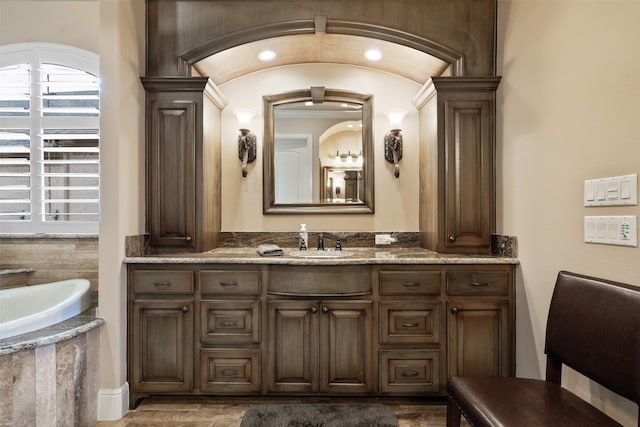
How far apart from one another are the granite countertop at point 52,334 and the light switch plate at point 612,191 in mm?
2679

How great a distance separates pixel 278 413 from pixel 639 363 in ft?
5.77

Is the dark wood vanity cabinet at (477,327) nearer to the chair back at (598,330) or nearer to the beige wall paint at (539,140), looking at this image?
the beige wall paint at (539,140)

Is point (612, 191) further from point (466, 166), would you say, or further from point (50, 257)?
point (50, 257)

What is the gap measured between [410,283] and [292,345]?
0.83 meters

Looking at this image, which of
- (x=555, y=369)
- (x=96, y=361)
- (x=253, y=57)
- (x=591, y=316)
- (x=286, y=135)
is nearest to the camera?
(x=591, y=316)

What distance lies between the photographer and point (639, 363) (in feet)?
3.94

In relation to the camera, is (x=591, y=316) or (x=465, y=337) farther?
(x=465, y=337)

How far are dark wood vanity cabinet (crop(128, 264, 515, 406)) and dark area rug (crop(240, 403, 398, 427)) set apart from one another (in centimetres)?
9

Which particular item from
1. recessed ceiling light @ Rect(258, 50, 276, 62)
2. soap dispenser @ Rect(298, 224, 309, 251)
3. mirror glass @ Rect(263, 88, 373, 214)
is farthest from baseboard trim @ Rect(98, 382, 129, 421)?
recessed ceiling light @ Rect(258, 50, 276, 62)

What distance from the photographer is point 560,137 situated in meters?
1.83

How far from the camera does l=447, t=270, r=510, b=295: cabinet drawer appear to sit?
2.17 metres

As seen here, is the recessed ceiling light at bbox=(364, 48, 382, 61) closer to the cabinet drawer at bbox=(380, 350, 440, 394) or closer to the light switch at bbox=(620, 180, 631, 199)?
the light switch at bbox=(620, 180, 631, 199)

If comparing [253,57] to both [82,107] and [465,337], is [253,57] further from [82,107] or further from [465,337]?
[465,337]

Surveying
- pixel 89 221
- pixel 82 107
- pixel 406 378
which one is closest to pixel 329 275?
pixel 406 378
